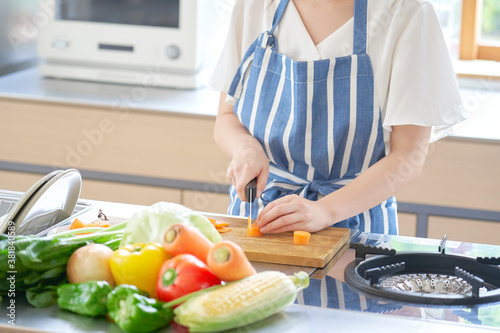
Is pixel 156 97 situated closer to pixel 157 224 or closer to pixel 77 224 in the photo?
pixel 77 224

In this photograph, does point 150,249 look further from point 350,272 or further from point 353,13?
point 353,13

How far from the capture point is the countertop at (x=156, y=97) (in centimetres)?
224

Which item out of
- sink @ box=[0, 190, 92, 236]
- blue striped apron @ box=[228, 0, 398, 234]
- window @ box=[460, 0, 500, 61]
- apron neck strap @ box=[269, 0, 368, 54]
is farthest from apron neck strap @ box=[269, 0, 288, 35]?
window @ box=[460, 0, 500, 61]

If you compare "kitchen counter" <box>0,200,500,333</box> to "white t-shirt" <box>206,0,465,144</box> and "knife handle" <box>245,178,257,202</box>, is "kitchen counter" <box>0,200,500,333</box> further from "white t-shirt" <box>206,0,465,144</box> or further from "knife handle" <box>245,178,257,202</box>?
"white t-shirt" <box>206,0,465,144</box>

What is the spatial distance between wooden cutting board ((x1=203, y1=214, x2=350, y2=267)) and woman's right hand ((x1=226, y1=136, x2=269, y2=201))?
4.1 inches

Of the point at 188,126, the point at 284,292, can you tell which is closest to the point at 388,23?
the point at 284,292

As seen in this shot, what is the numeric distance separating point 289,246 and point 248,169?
22cm

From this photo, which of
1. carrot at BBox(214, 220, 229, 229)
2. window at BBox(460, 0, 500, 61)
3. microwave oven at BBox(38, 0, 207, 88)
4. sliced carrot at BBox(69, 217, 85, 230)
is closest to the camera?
sliced carrot at BBox(69, 217, 85, 230)

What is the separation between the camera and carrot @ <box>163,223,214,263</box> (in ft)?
2.95

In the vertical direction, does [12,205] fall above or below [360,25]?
below

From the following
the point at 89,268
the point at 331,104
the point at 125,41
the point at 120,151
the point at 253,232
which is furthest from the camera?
the point at 125,41

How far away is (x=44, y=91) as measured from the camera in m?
2.47

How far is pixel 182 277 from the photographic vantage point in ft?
2.81

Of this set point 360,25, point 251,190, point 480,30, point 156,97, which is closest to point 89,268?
point 251,190
